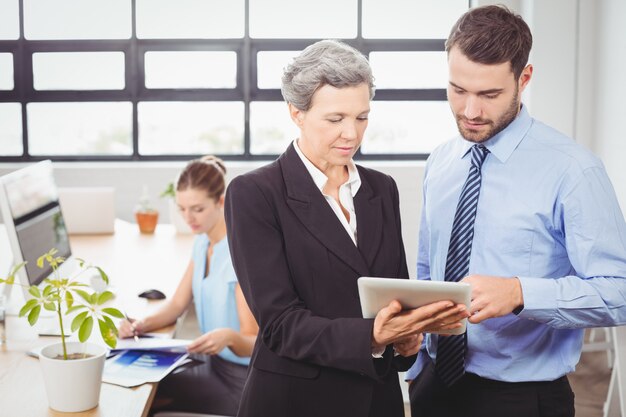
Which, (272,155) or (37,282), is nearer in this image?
(37,282)

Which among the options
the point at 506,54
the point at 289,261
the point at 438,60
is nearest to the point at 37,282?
the point at 289,261

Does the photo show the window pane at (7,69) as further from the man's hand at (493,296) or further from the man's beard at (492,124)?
the man's hand at (493,296)

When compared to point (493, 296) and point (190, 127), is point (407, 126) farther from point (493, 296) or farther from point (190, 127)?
point (493, 296)

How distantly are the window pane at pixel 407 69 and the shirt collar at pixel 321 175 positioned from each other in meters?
5.19

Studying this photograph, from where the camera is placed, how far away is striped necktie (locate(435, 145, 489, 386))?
6.33ft

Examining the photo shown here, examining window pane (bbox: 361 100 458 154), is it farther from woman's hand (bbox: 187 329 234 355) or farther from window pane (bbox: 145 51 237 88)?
woman's hand (bbox: 187 329 234 355)

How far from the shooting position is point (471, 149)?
202cm

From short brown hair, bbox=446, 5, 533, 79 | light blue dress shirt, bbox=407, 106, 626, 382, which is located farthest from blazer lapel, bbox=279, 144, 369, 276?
short brown hair, bbox=446, 5, 533, 79

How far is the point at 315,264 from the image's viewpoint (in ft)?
5.63

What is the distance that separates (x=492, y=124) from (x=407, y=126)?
205 inches

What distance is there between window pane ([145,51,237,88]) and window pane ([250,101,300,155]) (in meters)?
0.32

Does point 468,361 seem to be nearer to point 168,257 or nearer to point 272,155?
point 168,257

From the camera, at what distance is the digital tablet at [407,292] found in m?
1.54

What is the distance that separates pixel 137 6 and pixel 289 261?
550 centimetres
